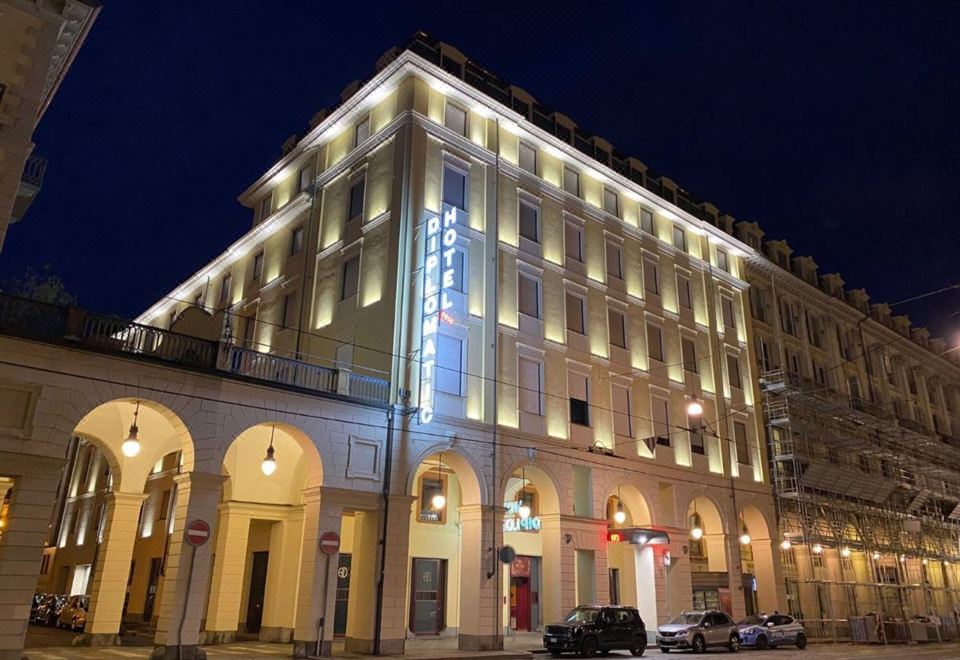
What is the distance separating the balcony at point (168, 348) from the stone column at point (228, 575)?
20.8ft

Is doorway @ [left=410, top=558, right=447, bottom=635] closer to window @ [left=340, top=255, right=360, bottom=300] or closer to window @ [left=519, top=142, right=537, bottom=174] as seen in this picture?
window @ [left=340, top=255, right=360, bottom=300]

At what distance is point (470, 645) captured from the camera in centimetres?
2228

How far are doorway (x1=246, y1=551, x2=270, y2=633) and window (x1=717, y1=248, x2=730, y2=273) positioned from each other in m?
26.7

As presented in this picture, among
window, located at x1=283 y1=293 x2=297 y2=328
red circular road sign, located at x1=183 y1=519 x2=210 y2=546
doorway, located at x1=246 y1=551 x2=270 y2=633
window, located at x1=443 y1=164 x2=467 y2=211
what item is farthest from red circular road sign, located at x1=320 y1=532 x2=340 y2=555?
window, located at x1=443 y1=164 x2=467 y2=211

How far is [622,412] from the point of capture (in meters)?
30.1

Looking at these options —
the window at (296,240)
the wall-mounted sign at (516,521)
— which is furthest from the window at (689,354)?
the window at (296,240)

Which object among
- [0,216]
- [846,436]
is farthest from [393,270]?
[846,436]

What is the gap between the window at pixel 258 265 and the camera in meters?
34.2

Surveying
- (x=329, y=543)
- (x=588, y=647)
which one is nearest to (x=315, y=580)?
(x=329, y=543)

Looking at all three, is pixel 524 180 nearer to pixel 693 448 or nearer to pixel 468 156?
pixel 468 156

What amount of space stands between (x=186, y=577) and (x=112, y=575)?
13.2ft

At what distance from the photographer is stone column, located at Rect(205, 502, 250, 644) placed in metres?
23.7

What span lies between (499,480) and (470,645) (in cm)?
525

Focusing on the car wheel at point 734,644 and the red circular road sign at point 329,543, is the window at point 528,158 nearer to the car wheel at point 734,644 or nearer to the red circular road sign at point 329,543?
the red circular road sign at point 329,543
